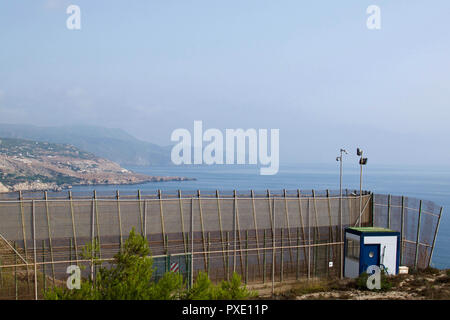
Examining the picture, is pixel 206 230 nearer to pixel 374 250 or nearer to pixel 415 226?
pixel 374 250

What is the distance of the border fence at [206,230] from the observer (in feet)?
62.2

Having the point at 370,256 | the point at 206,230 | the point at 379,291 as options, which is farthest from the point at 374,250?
the point at 206,230

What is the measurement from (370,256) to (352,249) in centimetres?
104

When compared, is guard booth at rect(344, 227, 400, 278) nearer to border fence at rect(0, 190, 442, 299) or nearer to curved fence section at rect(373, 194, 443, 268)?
border fence at rect(0, 190, 442, 299)

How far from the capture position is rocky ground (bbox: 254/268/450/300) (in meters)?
17.3

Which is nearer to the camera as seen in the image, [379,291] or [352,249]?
[379,291]

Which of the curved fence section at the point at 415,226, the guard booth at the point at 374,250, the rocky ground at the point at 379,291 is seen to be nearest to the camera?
the rocky ground at the point at 379,291

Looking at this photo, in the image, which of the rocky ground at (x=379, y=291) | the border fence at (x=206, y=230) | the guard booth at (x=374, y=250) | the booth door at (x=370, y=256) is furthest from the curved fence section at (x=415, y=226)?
the booth door at (x=370, y=256)

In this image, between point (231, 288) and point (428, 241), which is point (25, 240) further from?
point (428, 241)

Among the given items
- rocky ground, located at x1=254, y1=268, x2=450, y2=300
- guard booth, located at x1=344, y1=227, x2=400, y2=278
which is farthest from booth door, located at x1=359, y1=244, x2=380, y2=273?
rocky ground, located at x1=254, y1=268, x2=450, y2=300

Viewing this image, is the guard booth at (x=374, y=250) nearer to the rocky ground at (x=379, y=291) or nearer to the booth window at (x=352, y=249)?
the booth window at (x=352, y=249)

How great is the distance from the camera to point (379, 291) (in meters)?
18.5

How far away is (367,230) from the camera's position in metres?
22.0
